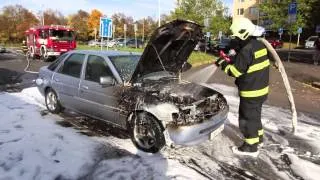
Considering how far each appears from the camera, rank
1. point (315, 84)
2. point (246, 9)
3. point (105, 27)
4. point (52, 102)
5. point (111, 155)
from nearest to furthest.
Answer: point (111, 155)
point (52, 102)
point (315, 84)
point (105, 27)
point (246, 9)

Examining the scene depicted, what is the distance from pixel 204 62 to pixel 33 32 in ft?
40.3

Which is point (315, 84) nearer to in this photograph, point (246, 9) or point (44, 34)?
point (44, 34)

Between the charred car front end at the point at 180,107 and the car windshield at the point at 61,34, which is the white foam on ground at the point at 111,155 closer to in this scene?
the charred car front end at the point at 180,107

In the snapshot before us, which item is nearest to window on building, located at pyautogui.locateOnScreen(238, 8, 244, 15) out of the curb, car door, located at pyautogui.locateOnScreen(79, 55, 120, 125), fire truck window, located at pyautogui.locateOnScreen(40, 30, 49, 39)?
fire truck window, located at pyautogui.locateOnScreen(40, 30, 49, 39)

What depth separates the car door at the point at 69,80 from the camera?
772 centimetres

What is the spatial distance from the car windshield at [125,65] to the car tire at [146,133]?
30.4 inches

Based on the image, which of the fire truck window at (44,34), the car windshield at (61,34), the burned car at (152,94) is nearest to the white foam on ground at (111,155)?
the burned car at (152,94)

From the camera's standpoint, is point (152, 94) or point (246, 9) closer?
point (152, 94)

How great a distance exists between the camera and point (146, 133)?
20.4 ft

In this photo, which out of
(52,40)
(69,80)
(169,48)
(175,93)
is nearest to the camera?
(175,93)

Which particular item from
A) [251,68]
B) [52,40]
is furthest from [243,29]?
[52,40]

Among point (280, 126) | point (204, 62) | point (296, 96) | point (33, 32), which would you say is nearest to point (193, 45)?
point (280, 126)

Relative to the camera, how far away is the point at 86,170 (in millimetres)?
5363

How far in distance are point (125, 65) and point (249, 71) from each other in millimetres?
2200
